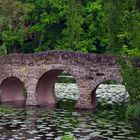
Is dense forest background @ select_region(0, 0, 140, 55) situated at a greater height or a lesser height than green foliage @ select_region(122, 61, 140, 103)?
greater

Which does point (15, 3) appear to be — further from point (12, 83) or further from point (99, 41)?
point (12, 83)

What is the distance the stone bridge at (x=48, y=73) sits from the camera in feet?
87.1

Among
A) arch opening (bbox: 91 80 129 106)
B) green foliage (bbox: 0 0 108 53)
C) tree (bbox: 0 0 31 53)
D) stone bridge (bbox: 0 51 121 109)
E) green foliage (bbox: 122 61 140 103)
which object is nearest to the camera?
green foliage (bbox: 122 61 140 103)

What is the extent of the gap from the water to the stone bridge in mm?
1567

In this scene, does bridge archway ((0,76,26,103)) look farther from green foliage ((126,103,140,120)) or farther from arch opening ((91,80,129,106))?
green foliage ((126,103,140,120))

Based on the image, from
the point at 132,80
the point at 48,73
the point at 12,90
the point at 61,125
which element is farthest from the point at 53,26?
the point at 61,125

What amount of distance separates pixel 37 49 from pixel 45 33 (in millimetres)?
2275

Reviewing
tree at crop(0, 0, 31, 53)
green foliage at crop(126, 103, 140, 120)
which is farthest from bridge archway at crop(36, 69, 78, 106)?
tree at crop(0, 0, 31, 53)

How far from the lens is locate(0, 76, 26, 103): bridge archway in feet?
103

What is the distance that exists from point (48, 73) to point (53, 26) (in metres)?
27.5

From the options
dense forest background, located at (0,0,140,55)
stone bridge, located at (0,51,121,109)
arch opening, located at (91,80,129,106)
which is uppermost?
dense forest background, located at (0,0,140,55)

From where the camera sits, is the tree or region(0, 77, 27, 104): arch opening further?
the tree

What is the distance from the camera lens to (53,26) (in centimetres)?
5650

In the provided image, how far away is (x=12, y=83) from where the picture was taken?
105ft
